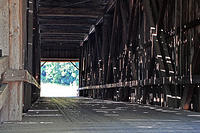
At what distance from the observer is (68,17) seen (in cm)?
2444

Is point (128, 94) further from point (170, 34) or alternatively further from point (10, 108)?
point (10, 108)

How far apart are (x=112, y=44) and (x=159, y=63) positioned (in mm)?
7918

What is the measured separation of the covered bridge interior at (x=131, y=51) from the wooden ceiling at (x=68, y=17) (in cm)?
5

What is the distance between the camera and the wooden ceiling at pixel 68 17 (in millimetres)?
21297

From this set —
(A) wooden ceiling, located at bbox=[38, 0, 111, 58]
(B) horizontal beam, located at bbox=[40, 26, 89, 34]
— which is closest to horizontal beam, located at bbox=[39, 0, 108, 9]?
(A) wooden ceiling, located at bbox=[38, 0, 111, 58]

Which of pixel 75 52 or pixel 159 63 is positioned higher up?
pixel 75 52

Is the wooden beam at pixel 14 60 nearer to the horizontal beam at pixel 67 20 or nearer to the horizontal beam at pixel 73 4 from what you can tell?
the horizontal beam at pixel 73 4

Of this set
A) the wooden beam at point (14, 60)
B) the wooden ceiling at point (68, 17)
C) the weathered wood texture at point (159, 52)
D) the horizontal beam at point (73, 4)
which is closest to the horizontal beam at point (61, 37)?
the wooden ceiling at point (68, 17)

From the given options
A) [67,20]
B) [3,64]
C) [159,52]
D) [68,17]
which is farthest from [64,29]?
[3,64]

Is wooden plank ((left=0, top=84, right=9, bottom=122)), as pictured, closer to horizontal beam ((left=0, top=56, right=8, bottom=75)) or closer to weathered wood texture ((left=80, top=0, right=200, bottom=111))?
horizontal beam ((left=0, top=56, right=8, bottom=75))

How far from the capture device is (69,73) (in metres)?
70.7

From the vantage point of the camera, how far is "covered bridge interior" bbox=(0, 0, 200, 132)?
5.06 meters

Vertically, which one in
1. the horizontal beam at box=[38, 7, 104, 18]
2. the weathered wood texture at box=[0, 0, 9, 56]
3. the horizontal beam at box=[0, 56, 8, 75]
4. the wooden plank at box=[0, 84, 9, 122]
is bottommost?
the wooden plank at box=[0, 84, 9, 122]

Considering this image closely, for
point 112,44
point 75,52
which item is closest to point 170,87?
point 112,44
